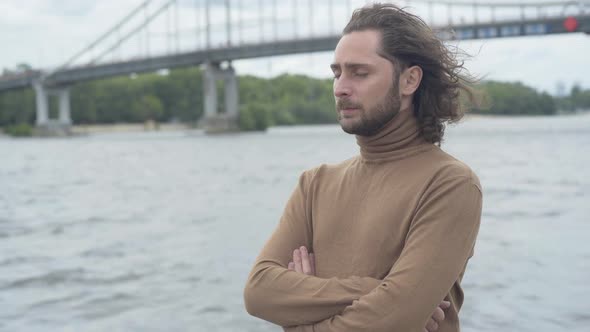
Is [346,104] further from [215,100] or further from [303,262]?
[215,100]

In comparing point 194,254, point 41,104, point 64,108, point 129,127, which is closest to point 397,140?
point 194,254

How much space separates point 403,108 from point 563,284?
5.34 metres

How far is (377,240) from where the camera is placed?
2.14 meters

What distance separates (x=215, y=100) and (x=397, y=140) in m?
65.3

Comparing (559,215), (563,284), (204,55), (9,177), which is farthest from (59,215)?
(204,55)

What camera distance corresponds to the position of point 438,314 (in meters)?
2.12

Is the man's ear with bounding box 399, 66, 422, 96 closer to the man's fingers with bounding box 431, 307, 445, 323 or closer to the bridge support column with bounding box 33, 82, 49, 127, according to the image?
the man's fingers with bounding box 431, 307, 445, 323

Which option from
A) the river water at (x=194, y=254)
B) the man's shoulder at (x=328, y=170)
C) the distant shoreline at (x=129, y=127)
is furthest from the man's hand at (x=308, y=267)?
the distant shoreline at (x=129, y=127)

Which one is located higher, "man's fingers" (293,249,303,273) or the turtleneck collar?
the turtleneck collar

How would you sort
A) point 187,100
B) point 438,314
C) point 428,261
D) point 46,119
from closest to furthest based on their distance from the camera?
1. point 428,261
2. point 438,314
3. point 46,119
4. point 187,100

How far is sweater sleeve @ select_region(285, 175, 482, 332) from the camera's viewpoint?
6.60ft

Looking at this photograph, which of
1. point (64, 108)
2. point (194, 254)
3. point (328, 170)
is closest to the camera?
point (328, 170)

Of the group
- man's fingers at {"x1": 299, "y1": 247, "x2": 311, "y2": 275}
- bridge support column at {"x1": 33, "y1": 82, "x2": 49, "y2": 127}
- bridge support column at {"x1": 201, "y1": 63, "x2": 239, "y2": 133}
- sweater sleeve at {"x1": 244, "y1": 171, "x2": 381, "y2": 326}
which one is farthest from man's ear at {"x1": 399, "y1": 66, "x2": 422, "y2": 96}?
bridge support column at {"x1": 33, "y1": 82, "x2": 49, "y2": 127}

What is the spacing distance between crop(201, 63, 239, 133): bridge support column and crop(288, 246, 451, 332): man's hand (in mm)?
64196
